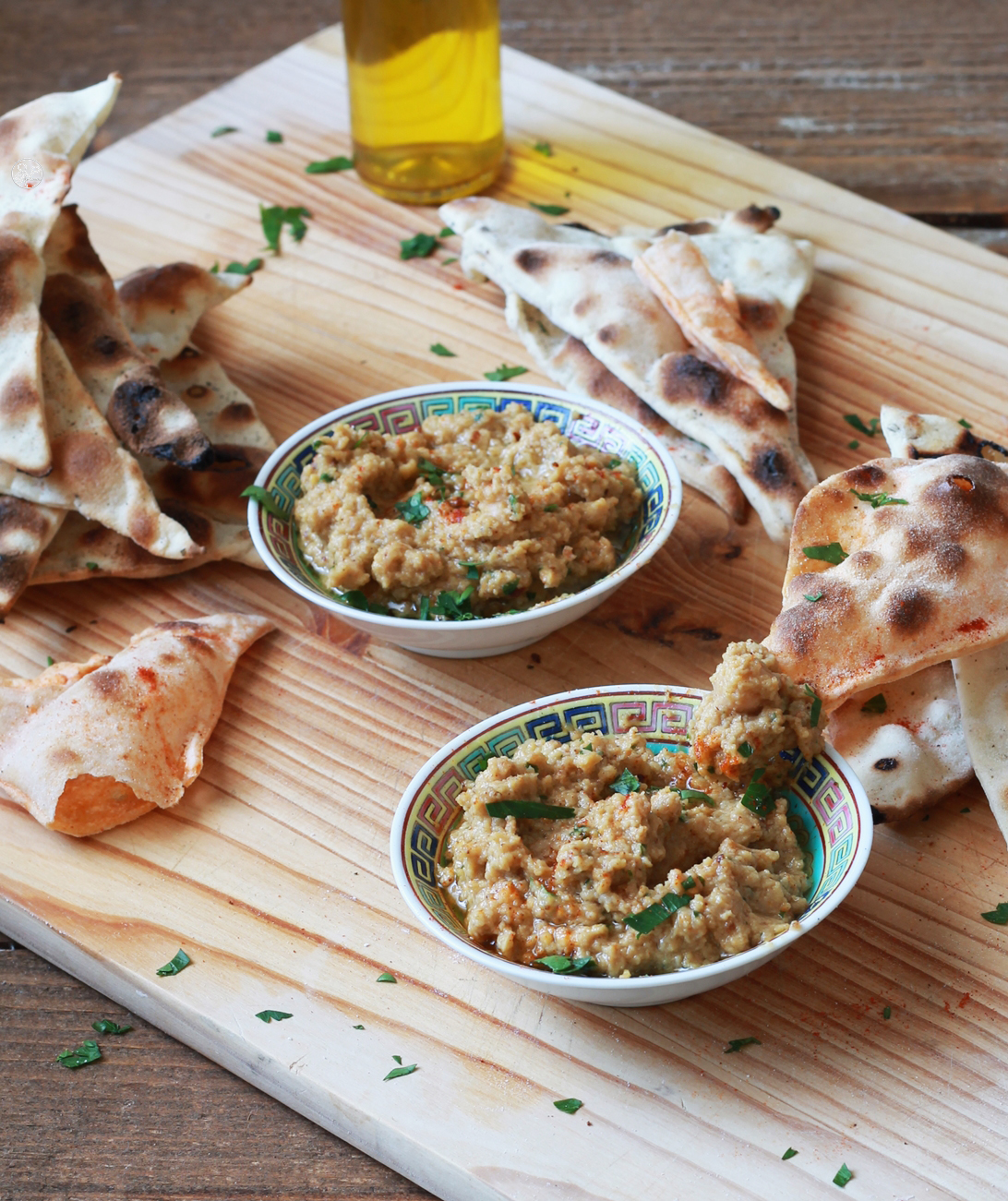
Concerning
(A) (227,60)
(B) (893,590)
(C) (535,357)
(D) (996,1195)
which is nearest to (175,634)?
(C) (535,357)

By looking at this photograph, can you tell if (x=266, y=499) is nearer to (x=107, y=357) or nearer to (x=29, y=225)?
(x=107, y=357)

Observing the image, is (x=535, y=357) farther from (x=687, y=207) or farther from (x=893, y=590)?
(x=893, y=590)

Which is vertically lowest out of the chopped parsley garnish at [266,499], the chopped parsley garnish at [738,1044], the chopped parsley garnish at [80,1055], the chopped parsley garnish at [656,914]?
the chopped parsley garnish at [80,1055]

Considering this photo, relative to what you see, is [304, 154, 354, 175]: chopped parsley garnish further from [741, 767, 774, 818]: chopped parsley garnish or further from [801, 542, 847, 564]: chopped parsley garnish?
[741, 767, 774, 818]: chopped parsley garnish

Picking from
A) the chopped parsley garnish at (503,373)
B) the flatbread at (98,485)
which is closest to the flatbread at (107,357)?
the flatbread at (98,485)

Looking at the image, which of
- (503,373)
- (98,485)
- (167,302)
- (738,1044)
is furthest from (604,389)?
(738,1044)

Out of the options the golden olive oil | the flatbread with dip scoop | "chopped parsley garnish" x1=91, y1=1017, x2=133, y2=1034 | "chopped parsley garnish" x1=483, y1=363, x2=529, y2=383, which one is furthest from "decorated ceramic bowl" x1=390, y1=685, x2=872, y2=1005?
the golden olive oil

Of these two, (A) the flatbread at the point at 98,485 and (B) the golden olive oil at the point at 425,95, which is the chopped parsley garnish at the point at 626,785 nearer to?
(A) the flatbread at the point at 98,485
